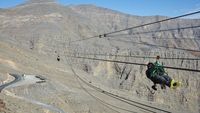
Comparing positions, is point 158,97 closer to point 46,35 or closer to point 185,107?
point 185,107

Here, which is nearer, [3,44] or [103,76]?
[3,44]

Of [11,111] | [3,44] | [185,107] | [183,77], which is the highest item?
[3,44]

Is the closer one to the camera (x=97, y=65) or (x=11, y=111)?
(x=11, y=111)

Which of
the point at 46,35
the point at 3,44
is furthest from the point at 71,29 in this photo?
the point at 3,44

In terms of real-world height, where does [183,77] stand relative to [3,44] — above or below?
below

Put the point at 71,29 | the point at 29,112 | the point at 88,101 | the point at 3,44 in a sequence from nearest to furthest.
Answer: the point at 29,112, the point at 88,101, the point at 3,44, the point at 71,29

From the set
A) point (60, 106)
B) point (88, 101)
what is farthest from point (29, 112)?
point (88, 101)

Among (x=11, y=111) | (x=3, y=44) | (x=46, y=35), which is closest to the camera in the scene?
(x=11, y=111)

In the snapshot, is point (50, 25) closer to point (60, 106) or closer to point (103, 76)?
point (103, 76)

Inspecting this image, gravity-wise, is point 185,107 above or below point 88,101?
below
